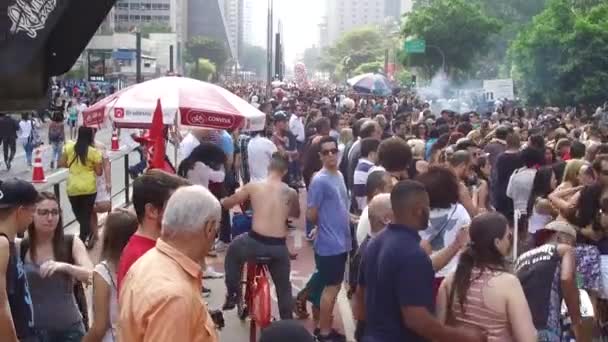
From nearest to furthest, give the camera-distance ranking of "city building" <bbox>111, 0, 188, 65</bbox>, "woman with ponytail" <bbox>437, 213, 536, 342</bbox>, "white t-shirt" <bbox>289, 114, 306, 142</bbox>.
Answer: "woman with ponytail" <bbox>437, 213, 536, 342</bbox>, "white t-shirt" <bbox>289, 114, 306, 142</bbox>, "city building" <bbox>111, 0, 188, 65</bbox>

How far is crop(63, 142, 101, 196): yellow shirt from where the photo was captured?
12484 millimetres

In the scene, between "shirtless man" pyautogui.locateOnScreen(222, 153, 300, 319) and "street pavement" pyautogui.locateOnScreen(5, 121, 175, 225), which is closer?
"shirtless man" pyautogui.locateOnScreen(222, 153, 300, 319)

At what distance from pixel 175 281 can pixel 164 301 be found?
106 mm

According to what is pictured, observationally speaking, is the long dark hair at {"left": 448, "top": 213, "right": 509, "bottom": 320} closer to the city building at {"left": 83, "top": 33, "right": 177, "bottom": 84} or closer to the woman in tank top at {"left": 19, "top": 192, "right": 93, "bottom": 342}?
the woman in tank top at {"left": 19, "top": 192, "right": 93, "bottom": 342}

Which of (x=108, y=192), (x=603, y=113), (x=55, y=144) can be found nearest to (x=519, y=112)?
(x=603, y=113)

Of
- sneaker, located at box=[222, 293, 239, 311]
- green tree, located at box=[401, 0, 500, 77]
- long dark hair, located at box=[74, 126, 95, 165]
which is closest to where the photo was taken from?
sneaker, located at box=[222, 293, 239, 311]

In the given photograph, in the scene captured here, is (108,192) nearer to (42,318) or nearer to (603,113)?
(42,318)

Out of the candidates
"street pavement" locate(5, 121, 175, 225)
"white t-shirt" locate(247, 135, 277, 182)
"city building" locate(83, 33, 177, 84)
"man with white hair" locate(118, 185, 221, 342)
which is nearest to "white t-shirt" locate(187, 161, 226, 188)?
"street pavement" locate(5, 121, 175, 225)

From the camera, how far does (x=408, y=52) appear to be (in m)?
52.1

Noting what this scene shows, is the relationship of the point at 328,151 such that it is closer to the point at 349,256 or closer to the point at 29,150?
the point at 349,256

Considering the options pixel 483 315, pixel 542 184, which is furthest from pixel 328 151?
pixel 483 315

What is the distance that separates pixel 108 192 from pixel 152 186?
8169 millimetres

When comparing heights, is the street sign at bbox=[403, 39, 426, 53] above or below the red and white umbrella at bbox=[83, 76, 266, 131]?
below

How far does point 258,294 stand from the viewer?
8.44m
